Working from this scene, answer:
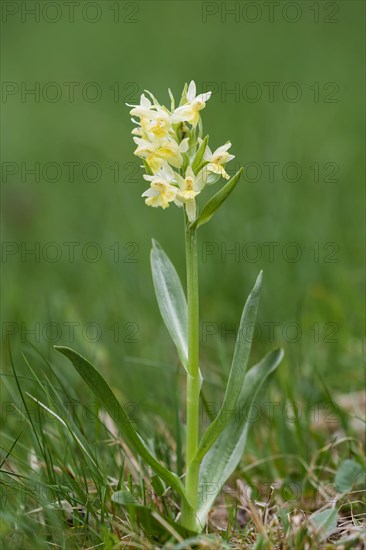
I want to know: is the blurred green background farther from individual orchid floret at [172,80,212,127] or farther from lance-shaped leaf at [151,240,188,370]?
individual orchid floret at [172,80,212,127]

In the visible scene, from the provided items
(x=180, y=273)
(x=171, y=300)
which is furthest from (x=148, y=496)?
(x=180, y=273)

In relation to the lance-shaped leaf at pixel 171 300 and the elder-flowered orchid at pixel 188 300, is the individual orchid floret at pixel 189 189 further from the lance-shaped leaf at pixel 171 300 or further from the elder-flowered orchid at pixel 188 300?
the lance-shaped leaf at pixel 171 300

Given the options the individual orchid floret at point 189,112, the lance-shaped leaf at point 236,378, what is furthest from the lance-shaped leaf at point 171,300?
the individual orchid floret at point 189,112

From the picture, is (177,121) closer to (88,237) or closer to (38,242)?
(88,237)

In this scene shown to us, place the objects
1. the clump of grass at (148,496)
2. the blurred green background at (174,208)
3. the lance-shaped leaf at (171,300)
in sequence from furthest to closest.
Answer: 1. the blurred green background at (174,208)
2. the lance-shaped leaf at (171,300)
3. the clump of grass at (148,496)

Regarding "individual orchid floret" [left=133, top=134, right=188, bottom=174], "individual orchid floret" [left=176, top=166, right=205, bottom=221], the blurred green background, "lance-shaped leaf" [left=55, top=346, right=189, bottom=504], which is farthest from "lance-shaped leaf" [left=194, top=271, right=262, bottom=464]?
the blurred green background

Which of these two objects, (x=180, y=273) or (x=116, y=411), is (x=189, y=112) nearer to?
(x=116, y=411)

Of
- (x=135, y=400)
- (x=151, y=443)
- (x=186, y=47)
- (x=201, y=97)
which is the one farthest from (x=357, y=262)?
(x=186, y=47)
